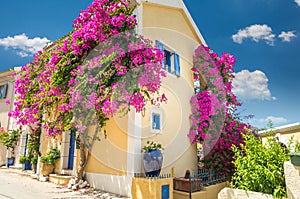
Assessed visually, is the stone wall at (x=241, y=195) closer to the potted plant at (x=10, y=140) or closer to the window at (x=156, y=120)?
the window at (x=156, y=120)

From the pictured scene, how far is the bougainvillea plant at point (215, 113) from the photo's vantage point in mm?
11820

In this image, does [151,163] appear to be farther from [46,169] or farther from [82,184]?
[46,169]

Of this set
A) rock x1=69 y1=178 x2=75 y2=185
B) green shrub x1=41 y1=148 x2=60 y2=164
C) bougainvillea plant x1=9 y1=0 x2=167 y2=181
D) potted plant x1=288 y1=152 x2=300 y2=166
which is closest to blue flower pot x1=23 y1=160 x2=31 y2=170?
green shrub x1=41 y1=148 x2=60 y2=164

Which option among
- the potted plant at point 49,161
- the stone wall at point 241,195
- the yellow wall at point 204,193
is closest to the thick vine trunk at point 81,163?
the potted plant at point 49,161

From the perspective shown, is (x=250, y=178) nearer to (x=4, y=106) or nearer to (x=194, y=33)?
(x=194, y=33)

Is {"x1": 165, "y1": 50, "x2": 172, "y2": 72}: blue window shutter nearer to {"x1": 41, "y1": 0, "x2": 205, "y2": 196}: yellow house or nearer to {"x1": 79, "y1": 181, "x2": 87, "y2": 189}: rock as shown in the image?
{"x1": 41, "y1": 0, "x2": 205, "y2": 196}: yellow house

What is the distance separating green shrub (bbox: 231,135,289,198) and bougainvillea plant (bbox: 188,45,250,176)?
5.45 metres

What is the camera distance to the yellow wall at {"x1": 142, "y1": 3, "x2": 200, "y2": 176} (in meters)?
10.3

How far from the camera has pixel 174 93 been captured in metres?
11.5

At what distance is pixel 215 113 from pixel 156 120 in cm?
453

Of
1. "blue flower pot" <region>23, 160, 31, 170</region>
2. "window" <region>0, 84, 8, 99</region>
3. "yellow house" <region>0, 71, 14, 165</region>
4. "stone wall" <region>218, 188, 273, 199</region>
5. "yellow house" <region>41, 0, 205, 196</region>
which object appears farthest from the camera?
"window" <region>0, 84, 8, 99</region>

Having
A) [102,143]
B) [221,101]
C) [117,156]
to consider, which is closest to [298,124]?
[221,101]

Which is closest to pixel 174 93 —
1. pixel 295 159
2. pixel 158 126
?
pixel 158 126

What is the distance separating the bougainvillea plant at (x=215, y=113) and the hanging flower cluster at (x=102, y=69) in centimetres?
480
